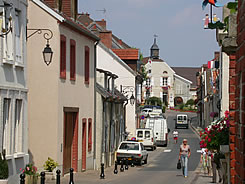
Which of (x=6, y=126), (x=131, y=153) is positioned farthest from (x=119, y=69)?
(x=6, y=126)

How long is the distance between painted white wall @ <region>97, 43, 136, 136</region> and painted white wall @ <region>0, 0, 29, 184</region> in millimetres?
29452

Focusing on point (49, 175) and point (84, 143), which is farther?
point (84, 143)

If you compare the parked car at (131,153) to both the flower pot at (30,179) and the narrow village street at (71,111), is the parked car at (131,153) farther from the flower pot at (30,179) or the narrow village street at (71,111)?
the flower pot at (30,179)

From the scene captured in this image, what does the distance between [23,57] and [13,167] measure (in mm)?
3651

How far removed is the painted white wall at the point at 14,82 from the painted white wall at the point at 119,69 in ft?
96.6

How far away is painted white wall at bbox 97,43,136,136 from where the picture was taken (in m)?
49.4

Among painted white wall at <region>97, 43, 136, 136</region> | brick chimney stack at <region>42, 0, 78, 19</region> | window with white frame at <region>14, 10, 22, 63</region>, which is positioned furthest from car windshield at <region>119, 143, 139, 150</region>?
window with white frame at <region>14, 10, 22, 63</region>

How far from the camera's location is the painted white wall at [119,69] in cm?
4938

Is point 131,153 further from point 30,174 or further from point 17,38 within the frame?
point 17,38

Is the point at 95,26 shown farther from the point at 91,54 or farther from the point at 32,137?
the point at 32,137

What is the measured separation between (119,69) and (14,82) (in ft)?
112

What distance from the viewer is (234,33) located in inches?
307

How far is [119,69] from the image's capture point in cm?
5206

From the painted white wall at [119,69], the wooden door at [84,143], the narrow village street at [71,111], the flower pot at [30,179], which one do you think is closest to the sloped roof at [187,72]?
the painted white wall at [119,69]
